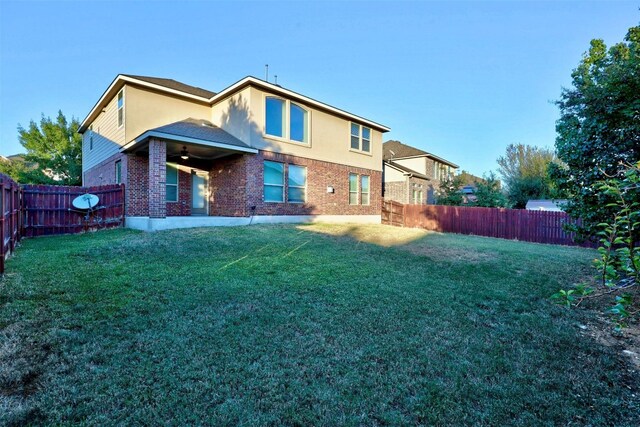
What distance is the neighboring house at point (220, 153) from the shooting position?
11.2 metres

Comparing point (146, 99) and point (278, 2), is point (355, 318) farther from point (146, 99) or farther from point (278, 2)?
point (278, 2)

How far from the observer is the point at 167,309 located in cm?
388

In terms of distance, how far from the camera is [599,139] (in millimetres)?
4734

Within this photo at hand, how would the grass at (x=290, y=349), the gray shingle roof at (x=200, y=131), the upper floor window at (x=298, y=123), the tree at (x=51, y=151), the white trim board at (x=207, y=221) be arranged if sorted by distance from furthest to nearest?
the tree at (x=51, y=151)
the upper floor window at (x=298, y=123)
the gray shingle roof at (x=200, y=131)
the white trim board at (x=207, y=221)
the grass at (x=290, y=349)

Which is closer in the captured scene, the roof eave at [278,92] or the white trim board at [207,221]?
the white trim board at [207,221]

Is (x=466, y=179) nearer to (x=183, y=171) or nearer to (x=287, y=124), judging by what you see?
(x=287, y=124)

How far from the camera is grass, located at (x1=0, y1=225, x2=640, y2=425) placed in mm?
2230

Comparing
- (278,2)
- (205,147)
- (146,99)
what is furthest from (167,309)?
(278,2)

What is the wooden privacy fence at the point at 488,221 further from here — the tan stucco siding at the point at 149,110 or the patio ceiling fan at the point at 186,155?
the tan stucco siding at the point at 149,110

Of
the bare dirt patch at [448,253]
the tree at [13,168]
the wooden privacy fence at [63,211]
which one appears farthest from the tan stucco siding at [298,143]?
the tree at [13,168]

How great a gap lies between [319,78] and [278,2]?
233 inches

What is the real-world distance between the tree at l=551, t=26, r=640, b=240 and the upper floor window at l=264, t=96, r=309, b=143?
33.4 feet

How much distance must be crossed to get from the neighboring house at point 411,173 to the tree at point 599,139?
16816mm

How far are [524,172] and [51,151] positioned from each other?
141 feet
